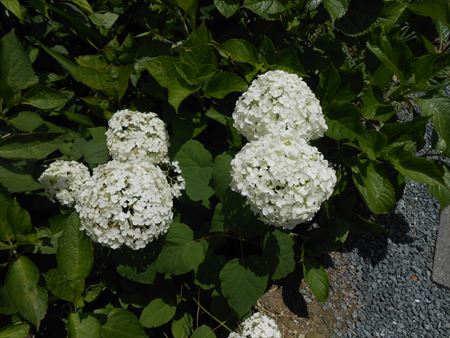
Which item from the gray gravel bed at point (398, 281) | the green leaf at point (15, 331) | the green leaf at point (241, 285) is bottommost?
the gray gravel bed at point (398, 281)

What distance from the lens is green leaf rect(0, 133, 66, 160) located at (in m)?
1.82

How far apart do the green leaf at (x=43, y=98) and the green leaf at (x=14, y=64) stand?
0.04 metres

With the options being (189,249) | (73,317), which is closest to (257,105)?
(189,249)

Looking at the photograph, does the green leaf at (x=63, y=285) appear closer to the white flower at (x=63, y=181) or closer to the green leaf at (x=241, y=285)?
the white flower at (x=63, y=181)

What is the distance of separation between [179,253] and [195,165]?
16.0 inches

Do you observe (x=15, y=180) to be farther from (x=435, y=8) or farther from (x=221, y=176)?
(x=435, y=8)

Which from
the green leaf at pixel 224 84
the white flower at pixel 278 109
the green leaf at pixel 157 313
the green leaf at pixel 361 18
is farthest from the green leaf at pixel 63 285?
the green leaf at pixel 361 18

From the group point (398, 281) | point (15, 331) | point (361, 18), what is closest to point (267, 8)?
point (361, 18)

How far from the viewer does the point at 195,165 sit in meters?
2.18

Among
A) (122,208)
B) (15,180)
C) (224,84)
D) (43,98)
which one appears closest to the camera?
(122,208)

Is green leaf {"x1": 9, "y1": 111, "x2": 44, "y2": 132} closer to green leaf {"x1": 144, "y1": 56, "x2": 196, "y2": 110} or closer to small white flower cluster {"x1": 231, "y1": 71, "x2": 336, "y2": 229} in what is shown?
green leaf {"x1": 144, "y1": 56, "x2": 196, "y2": 110}

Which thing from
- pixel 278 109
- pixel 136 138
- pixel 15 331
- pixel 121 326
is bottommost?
pixel 121 326

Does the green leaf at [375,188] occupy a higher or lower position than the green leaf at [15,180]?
lower

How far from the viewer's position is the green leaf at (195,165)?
7.01 ft
